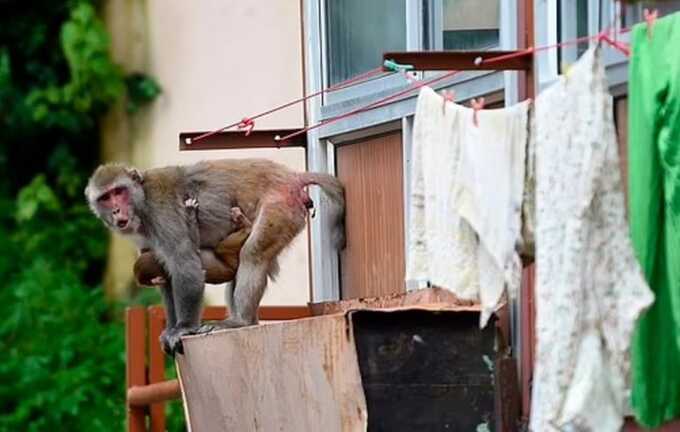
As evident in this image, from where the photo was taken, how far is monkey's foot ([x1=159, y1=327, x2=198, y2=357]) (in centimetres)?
839

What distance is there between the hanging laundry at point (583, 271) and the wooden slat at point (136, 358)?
4.42 m

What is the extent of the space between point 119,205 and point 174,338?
0.73 meters

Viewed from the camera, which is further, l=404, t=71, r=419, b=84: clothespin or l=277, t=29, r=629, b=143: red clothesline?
l=404, t=71, r=419, b=84: clothespin

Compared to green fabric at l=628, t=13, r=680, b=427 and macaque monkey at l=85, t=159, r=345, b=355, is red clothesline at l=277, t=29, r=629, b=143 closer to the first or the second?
green fabric at l=628, t=13, r=680, b=427

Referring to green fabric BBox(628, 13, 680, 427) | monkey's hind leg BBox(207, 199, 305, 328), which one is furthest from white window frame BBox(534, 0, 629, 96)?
monkey's hind leg BBox(207, 199, 305, 328)

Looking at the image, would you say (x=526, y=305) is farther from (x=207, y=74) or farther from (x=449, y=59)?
(x=207, y=74)

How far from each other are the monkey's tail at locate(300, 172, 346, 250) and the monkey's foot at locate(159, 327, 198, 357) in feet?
2.92

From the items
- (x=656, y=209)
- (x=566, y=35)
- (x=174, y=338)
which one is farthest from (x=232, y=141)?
(x=656, y=209)

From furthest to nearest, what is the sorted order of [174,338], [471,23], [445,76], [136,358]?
[136,358] < [174,338] < [471,23] < [445,76]

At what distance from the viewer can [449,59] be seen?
6.28 meters

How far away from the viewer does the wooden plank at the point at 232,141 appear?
29.3 ft

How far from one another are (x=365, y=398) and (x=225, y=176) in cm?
222

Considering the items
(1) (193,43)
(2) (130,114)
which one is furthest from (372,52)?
(2) (130,114)

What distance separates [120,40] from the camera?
637 inches
